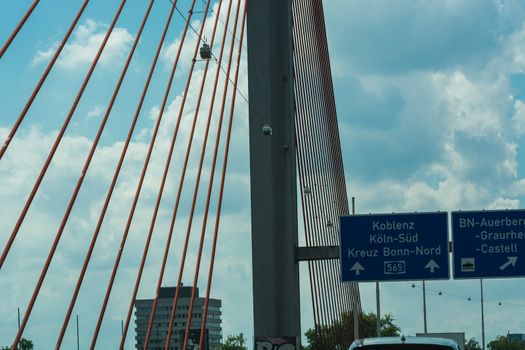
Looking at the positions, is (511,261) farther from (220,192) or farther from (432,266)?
(220,192)

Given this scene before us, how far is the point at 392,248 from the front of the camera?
962 inches

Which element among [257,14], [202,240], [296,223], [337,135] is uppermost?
[337,135]

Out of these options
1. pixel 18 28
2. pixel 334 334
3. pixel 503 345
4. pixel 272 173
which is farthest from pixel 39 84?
pixel 503 345

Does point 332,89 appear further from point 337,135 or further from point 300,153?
point 300,153

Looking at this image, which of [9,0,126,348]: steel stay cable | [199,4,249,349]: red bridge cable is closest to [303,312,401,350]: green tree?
[199,4,249,349]: red bridge cable

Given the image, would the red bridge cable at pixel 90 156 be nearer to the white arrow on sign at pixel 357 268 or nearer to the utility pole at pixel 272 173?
the utility pole at pixel 272 173

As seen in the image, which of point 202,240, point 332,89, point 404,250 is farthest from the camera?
point 332,89

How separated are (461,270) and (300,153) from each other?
4408mm

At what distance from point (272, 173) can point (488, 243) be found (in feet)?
22.2

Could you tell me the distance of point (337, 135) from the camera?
3388 centimetres

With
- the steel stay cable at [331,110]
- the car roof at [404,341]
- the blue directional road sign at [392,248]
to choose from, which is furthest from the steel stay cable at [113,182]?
the steel stay cable at [331,110]

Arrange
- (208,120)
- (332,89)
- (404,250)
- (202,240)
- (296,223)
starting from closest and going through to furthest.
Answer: (202,240) → (208,120) → (296,223) → (404,250) → (332,89)

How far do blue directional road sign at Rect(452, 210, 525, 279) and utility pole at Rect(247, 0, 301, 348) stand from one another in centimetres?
552

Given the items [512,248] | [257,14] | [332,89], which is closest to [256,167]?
[257,14]
